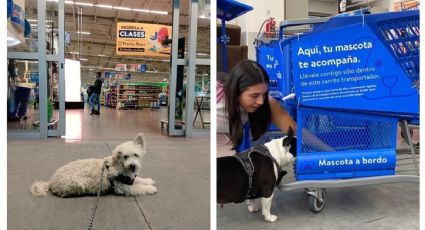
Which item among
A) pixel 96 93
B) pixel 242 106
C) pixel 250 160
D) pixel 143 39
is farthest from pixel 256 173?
pixel 143 39

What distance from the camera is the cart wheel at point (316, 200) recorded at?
50.0 inches

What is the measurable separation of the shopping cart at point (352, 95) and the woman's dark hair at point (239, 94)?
0.25 ft

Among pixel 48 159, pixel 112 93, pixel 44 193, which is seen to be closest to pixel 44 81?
pixel 48 159

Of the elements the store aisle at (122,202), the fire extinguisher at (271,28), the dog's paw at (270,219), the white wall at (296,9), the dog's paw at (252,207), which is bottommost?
the store aisle at (122,202)

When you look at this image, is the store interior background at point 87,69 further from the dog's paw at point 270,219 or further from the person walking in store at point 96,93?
the dog's paw at point 270,219

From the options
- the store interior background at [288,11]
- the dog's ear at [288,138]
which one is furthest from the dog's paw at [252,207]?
the store interior background at [288,11]

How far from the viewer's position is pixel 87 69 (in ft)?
88.4

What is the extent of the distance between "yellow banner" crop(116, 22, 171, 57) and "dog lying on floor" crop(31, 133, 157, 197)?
6.76 m

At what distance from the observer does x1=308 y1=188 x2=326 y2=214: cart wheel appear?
4.17 ft

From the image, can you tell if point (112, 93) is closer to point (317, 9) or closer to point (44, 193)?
point (44, 193)

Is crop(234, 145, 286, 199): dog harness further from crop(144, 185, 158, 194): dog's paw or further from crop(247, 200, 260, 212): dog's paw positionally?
crop(144, 185, 158, 194): dog's paw

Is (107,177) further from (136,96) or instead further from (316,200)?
(136,96)

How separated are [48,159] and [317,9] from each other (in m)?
2.09

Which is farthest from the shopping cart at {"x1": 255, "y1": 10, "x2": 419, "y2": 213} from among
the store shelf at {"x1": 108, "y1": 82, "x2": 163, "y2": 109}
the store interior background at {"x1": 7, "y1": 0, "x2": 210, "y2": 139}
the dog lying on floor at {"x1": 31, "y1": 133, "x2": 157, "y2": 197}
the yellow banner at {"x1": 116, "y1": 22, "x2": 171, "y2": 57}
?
the store shelf at {"x1": 108, "y1": 82, "x2": 163, "y2": 109}
